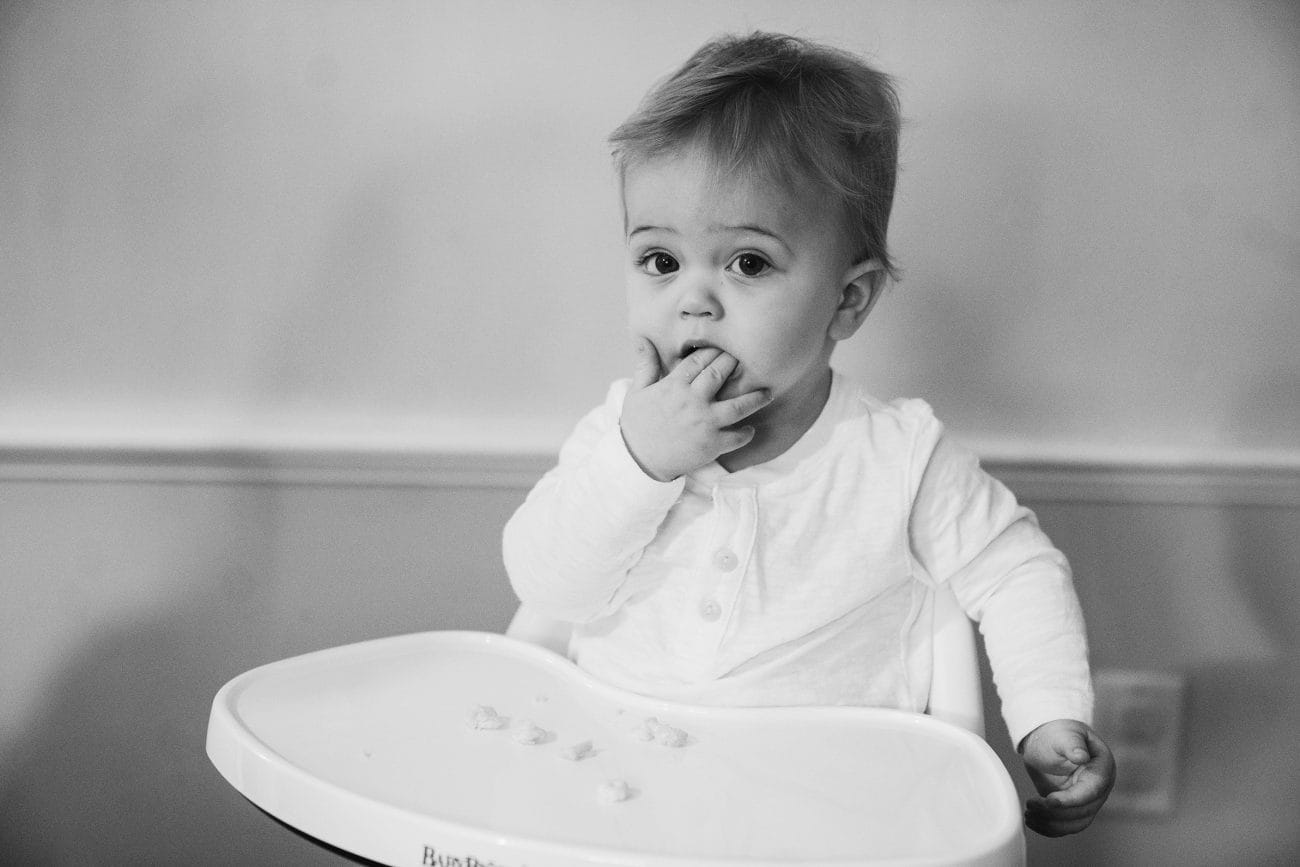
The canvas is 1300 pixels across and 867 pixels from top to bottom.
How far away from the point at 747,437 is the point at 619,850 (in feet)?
1.00

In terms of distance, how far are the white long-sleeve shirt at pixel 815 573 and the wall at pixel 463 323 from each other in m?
0.30

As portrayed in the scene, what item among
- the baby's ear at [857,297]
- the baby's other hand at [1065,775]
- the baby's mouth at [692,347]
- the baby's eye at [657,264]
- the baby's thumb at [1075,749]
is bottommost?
the baby's other hand at [1065,775]

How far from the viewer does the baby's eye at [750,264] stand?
73 cm

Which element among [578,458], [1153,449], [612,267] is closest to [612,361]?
[612,267]

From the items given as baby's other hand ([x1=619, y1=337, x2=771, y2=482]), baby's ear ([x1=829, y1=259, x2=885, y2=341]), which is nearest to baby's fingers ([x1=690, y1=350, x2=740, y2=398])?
baby's other hand ([x1=619, y1=337, x2=771, y2=482])

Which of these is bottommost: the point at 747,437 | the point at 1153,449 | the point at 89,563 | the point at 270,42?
the point at 89,563

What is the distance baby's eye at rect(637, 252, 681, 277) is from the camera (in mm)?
751

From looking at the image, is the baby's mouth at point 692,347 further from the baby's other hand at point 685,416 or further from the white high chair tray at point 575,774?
the white high chair tray at point 575,774

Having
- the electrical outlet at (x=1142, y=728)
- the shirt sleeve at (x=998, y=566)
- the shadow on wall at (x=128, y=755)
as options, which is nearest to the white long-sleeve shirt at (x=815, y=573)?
the shirt sleeve at (x=998, y=566)

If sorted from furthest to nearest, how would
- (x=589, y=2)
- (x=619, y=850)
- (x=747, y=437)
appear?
(x=589, y=2)
(x=747, y=437)
(x=619, y=850)

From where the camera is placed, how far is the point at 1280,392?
1077 mm

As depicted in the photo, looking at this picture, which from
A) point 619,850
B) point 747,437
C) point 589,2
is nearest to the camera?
point 619,850

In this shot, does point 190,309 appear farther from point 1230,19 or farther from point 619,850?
point 1230,19

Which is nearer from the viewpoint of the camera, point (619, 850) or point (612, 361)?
point (619, 850)
